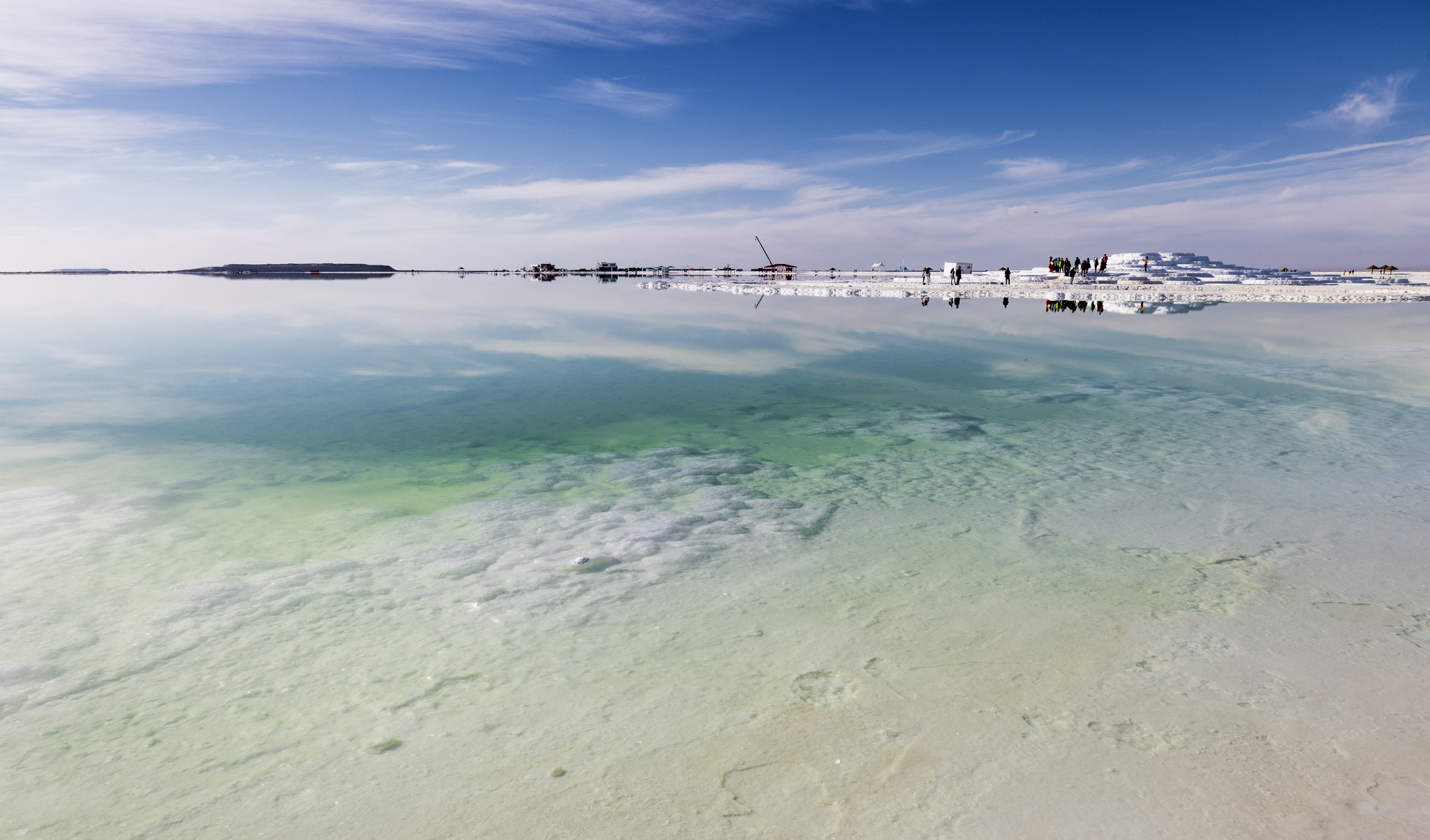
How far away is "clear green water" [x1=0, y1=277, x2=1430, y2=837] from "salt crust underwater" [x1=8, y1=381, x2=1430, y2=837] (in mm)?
27

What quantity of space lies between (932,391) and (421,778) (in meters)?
14.0

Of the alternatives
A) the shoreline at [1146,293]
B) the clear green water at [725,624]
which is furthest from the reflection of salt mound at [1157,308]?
the clear green water at [725,624]

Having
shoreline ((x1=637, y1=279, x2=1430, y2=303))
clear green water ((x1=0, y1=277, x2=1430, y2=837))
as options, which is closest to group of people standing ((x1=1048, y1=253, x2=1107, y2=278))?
shoreline ((x1=637, y1=279, x2=1430, y2=303))

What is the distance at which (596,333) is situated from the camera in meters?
31.6

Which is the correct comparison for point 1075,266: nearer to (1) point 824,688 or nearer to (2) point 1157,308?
(2) point 1157,308

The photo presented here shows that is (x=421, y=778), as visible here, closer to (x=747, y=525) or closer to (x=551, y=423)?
(x=747, y=525)

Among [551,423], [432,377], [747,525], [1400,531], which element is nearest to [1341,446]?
[1400,531]

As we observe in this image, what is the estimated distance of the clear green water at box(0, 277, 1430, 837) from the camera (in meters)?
3.75

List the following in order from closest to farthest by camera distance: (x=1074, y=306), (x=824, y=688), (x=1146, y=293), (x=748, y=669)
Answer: (x=824, y=688) < (x=748, y=669) < (x=1074, y=306) < (x=1146, y=293)

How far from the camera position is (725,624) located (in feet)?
18.4

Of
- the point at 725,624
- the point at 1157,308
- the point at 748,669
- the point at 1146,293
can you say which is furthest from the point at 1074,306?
the point at 748,669

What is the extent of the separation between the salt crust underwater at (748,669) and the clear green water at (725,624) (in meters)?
0.03

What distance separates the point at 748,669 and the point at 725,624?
2.22 feet

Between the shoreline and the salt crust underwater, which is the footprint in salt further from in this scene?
the shoreline
